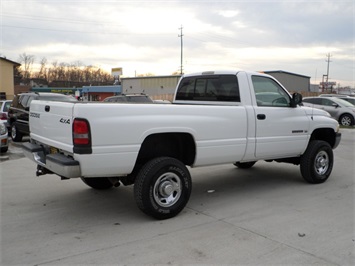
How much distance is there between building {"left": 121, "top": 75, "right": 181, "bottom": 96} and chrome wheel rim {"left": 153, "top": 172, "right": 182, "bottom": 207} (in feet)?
150

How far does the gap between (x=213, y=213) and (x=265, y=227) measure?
0.83 metres

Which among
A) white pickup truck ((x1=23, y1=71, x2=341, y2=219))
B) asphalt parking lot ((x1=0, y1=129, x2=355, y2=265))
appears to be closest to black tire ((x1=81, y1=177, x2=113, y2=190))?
white pickup truck ((x1=23, y1=71, x2=341, y2=219))

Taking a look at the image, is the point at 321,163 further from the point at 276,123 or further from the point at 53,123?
the point at 53,123

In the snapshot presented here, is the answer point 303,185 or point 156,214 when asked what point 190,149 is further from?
point 303,185

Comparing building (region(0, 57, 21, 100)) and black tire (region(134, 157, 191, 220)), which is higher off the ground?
building (region(0, 57, 21, 100))

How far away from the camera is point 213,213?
5.07 meters

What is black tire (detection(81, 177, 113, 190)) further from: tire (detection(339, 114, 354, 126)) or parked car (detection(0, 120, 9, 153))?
tire (detection(339, 114, 354, 126))

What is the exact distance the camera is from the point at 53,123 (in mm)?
4672

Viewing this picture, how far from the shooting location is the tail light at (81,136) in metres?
4.13

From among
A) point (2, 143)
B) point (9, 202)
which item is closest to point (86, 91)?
point (2, 143)

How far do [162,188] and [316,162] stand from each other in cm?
344

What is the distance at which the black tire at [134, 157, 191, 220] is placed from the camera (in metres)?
4.59

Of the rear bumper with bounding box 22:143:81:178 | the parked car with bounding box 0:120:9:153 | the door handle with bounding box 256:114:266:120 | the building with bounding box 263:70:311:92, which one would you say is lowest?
the parked car with bounding box 0:120:9:153

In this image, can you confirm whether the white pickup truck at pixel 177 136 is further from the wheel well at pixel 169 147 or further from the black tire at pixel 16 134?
the black tire at pixel 16 134
